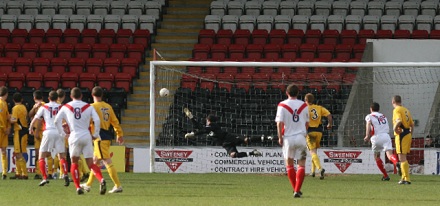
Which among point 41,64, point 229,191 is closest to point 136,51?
point 41,64

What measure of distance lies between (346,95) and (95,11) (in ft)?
35.2

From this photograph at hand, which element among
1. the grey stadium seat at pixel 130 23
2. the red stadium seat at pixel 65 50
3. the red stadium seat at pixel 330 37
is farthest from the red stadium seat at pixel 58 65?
the red stadium seat at pixel 330 37

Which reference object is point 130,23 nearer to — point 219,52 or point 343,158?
point 219,52

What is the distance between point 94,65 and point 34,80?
187 cm

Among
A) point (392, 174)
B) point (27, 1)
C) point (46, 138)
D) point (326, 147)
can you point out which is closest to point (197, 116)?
point (326, 147)

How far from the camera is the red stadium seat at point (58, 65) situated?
98.0 feet

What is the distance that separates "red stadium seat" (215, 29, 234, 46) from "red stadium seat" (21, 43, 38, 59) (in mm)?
5425

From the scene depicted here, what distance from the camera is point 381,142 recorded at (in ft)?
71.2

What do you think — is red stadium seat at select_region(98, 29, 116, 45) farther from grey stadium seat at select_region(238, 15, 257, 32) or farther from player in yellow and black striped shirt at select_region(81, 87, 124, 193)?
player in yellow and black striped shirt at select_region(81, 87, 124, 193)

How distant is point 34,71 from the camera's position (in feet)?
98.6

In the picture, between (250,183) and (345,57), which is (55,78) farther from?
(250,183)

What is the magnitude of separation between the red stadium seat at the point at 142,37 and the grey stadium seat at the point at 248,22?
2892 mm

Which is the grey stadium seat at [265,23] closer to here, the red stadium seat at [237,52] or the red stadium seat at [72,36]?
the red stadium seat at [237,52]

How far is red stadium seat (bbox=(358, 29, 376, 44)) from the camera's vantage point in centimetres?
3068
